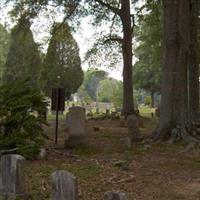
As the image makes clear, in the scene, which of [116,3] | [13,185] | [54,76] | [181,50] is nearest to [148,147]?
[181,50]

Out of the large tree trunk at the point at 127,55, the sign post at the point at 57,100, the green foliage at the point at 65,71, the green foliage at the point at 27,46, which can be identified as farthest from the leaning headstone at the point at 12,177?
→ the green foliage at the point at 65,71

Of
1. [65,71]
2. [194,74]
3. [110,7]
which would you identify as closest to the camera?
[194,74]

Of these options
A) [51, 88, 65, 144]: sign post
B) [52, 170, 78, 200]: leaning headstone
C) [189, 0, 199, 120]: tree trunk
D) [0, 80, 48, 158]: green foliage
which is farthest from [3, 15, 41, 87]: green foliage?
[189, 0, 199, 120]: tree trunk

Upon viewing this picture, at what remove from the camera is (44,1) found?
846 inches

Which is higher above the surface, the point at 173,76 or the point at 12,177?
the point at 173,76

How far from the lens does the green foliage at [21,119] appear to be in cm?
1203

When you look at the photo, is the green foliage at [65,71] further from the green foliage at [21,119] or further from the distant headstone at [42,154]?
the distant headstone at [42,154]

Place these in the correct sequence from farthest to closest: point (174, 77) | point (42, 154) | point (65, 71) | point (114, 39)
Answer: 1. point (65, 71)
2. point (114, 39)
3. point (174, 77)
4. point (42, 154)

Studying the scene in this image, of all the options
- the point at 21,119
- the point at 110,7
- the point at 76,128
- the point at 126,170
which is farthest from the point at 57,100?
the point at 110,7

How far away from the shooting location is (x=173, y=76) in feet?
52.3

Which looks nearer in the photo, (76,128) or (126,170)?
(126,170)

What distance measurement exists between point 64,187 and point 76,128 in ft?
26.5

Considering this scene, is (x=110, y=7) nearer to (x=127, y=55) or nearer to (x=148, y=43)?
(x=127, y=55)

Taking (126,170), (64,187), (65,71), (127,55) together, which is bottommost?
(126,170)
